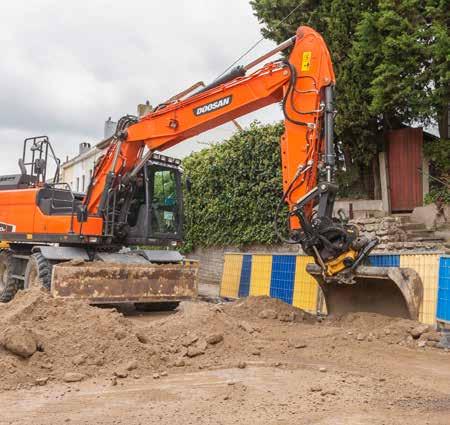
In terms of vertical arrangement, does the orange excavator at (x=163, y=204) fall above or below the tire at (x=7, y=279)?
above

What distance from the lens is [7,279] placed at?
39.1 feet

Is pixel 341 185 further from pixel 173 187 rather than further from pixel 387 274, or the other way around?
pixel 387 274

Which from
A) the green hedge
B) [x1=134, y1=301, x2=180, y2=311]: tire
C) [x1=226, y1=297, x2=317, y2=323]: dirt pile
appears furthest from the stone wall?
[x1=134, y1=301, x2=180, y2=311]: tire

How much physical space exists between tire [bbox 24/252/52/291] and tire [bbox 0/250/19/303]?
1550mm

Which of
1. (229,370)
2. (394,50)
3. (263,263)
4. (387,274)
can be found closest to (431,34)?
(394,50)

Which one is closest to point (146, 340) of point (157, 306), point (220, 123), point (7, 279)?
point (220, 123)

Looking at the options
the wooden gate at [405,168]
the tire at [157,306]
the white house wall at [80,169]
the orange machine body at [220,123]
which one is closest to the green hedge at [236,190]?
the wooden gate at [405,168]

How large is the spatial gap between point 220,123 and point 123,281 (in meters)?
3.16

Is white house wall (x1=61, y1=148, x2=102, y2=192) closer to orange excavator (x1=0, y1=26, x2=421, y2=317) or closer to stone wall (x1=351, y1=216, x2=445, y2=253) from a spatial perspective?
orange excavator (x1=0, y1=26, x2=421, y2=317)

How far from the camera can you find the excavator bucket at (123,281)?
352 inches

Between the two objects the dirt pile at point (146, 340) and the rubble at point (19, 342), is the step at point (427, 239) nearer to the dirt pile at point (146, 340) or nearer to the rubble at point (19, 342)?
the dirt pile at point (146, 340)

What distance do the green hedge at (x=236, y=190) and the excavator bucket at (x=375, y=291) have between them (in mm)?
6694

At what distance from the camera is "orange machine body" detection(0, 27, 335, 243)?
771cm

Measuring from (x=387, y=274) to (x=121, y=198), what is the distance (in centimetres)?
526
